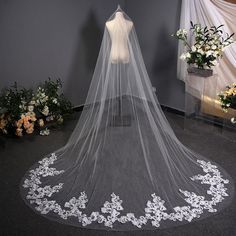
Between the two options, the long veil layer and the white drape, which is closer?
the long veil layer

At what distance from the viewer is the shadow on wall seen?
4.01m

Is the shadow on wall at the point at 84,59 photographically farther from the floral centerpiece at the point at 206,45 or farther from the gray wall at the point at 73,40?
the floral centerpiece at the point at 206,45

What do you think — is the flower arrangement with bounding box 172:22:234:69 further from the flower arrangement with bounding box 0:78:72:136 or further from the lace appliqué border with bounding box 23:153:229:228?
the flower arrangement with bounding box 0:78:72:136

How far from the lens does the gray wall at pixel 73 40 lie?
3400 millimetres

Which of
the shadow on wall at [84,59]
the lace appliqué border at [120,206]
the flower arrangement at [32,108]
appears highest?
the shadow on wall at [84,59]

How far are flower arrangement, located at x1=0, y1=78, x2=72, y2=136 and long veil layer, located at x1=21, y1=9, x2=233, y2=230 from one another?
67cm

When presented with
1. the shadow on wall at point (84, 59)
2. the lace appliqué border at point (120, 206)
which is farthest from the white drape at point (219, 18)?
the lace appliqué border at point (120, 206)

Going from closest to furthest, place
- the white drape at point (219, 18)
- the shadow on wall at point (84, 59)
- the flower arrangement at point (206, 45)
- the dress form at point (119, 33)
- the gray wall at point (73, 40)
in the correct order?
the dress form at point (119, 33), the flower arrangement at point (206, 45), the white drape at point (219, 18), the gray wall at point (73, 40), the shadow on wall at point (84, 59)

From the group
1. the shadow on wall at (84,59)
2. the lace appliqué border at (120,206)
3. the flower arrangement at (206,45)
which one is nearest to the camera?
the lace appliqué border at (120,206)

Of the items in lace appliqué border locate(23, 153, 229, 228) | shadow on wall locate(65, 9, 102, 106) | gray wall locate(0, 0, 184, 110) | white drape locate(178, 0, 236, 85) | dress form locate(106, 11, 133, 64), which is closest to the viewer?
lace appliqué border locate(23, 153, 229, 228)

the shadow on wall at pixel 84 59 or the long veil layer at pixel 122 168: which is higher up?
the shadow on wall at pixel 84 59

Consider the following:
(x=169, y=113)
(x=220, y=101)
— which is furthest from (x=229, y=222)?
(x=169, y=113)

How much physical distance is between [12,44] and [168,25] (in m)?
1.94

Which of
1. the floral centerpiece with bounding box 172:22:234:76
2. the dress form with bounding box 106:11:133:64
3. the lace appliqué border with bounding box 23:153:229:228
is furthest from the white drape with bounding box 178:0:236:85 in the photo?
the lace appliqué border with bounding box 23:153:229:228
